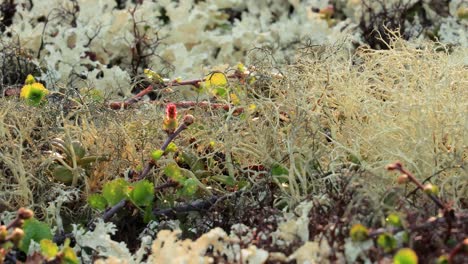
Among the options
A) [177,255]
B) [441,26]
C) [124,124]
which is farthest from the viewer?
[441,26]

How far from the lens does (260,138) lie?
165cm

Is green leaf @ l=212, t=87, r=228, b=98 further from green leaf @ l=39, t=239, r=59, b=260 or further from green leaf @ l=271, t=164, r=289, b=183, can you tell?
green leaf @ l=39, t=239, r=59, b=260

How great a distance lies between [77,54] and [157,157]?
111cm

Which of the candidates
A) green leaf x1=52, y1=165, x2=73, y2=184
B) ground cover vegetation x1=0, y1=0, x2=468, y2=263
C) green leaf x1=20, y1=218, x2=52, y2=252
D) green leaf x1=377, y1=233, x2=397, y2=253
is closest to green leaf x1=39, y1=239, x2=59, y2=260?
ground cover vegetation x1=0, y1=0, x2=468, y2=263

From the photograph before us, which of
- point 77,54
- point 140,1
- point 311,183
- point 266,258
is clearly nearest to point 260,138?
point 311,183

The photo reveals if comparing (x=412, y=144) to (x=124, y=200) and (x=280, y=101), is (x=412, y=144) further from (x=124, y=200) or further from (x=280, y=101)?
(x=124, y=200)

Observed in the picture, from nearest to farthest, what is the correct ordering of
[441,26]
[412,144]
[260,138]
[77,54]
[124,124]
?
[412,144] < [260,138] < [124,124] < [77,54] < [441,26]

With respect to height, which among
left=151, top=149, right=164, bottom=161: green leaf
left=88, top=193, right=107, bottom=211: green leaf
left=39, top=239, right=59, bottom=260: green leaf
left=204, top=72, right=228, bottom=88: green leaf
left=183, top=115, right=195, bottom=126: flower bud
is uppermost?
left=183, top=115, right=195, bottom=126: flower bud

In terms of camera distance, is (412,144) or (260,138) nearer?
(412,144)

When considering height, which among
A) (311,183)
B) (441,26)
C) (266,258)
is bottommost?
(441,26)

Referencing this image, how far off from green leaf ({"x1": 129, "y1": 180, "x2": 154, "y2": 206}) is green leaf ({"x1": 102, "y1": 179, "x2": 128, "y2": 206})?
0.9 inches

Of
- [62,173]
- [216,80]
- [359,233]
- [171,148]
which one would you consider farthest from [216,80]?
[359,233]

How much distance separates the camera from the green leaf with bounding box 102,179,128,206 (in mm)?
1536

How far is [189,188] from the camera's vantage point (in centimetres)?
156
